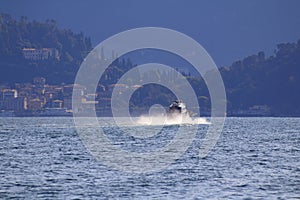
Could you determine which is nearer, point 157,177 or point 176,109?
point 157,177

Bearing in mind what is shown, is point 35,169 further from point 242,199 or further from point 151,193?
point 242,199

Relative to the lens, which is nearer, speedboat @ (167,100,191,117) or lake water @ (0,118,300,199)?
lake water @ (0,118,300,199)

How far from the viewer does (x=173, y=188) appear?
56188mm

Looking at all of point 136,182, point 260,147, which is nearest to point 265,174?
point 136,182

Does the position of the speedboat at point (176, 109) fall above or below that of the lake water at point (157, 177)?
above

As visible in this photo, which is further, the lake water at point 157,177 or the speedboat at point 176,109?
the speedboat at point 176,109

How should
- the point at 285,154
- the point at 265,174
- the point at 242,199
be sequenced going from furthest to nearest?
the point at 285,154
the point at 265,174
the point at 242,199

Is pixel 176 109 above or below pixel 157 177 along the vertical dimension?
above

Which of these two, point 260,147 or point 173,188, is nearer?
point 173,188

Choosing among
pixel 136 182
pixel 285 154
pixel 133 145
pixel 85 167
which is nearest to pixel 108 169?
pixel 85 167

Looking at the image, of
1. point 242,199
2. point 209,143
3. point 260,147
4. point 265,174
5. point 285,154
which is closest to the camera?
point 242,199

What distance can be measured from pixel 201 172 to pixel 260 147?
3122 centimetres

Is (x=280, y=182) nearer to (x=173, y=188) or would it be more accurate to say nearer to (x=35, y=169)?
(x=173, y=188)

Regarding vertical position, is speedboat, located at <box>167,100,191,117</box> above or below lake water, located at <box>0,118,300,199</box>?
above
